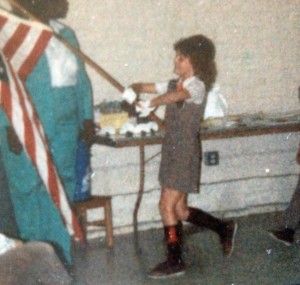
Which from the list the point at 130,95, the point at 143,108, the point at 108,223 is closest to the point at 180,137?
the point at 143,108

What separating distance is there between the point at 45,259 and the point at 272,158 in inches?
137

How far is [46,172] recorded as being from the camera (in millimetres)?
3277

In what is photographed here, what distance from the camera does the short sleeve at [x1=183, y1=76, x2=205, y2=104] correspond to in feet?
14.1

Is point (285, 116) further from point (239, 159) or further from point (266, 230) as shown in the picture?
point (266, 230)

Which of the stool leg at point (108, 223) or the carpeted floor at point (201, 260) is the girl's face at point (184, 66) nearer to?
the stool leg at point (108, 223)

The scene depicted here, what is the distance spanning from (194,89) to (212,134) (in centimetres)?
86

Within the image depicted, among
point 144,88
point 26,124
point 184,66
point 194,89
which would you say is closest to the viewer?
point 26,124

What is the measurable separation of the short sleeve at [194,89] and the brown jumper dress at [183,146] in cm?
5

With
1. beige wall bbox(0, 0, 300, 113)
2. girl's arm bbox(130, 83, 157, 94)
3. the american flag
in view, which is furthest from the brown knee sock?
beige wall bbox(0, 0, 300, 113)

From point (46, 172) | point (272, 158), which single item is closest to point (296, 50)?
point (272, 158)

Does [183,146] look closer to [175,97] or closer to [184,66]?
[175,97]

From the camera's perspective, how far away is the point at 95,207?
492cm

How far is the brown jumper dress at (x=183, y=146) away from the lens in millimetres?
4418

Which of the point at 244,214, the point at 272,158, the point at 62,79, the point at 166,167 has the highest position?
the point at 62,79
